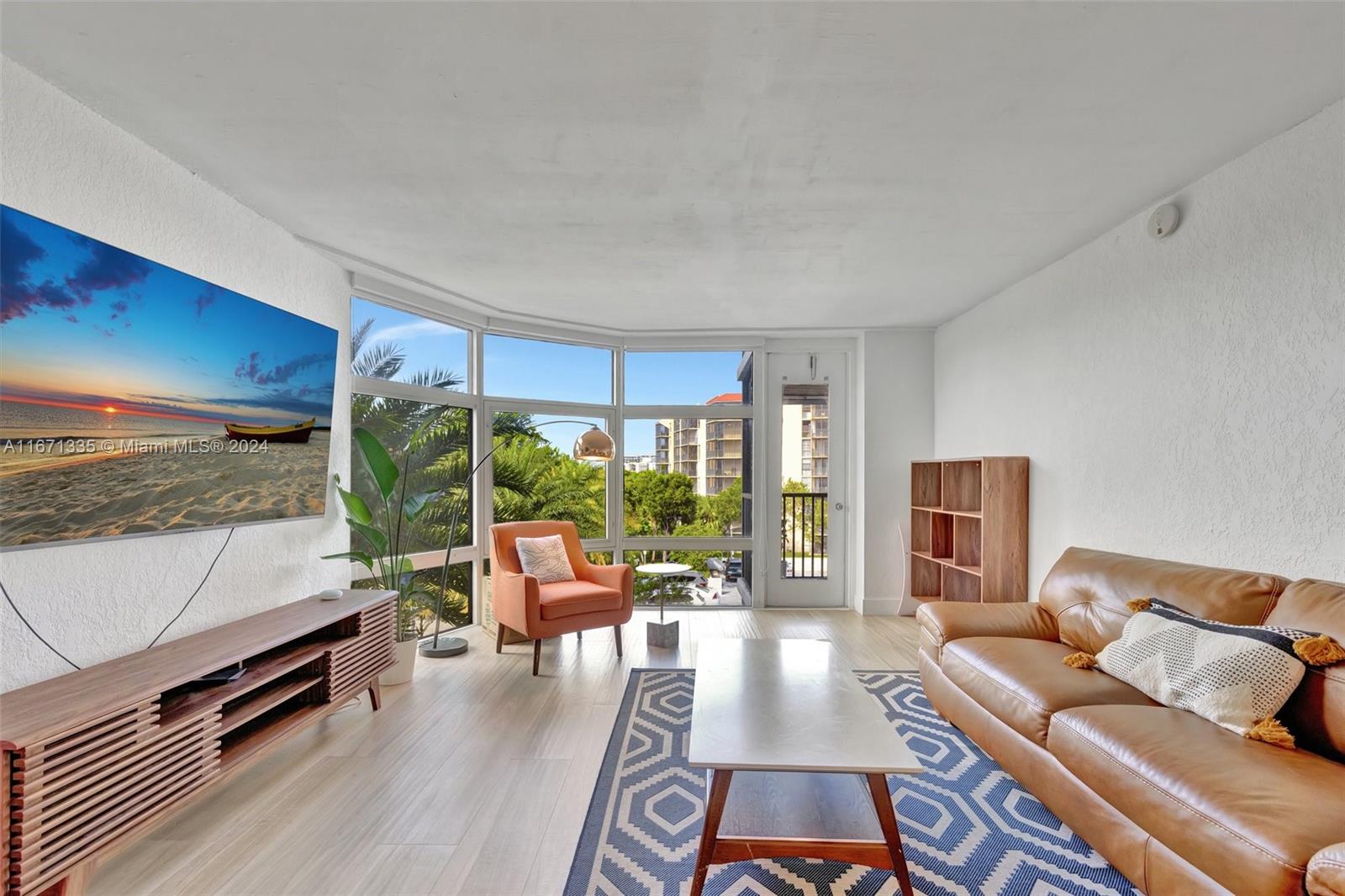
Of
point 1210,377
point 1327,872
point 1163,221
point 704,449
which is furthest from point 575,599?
point 1163,221

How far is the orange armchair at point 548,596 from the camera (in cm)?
369

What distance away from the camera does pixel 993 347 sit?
4.31 meters

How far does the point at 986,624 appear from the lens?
299 cm

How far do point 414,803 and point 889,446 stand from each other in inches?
171

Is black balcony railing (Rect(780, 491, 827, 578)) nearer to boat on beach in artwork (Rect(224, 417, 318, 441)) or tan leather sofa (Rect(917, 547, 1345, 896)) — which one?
tan leather sofa (Rect(917, 547, 1345, 896))

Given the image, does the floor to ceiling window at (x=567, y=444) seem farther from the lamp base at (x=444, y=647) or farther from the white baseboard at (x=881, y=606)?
the white baseboard at (x=881, y=606)

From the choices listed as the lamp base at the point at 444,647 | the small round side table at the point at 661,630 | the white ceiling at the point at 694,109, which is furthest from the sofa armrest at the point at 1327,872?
the lamp base at the point at 444,647

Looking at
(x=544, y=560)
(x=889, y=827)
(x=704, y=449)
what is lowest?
(x=889, y=827)

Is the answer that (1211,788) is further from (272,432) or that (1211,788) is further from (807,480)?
(807,480)

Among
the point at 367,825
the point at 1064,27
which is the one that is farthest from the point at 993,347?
the point at 367,825

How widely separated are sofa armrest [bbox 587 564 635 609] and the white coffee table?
148cm

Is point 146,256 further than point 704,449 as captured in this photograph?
No

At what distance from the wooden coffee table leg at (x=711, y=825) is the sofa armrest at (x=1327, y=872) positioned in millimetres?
1261

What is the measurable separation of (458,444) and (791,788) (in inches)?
136
